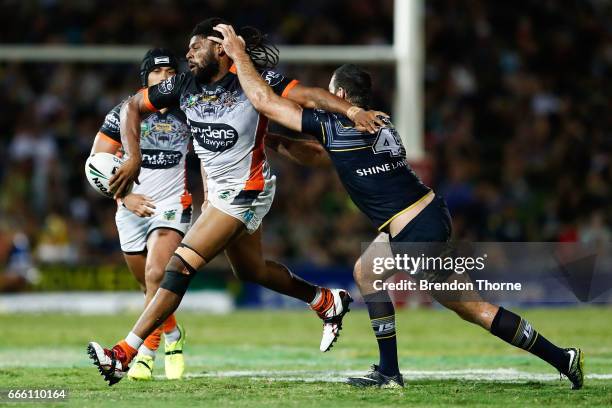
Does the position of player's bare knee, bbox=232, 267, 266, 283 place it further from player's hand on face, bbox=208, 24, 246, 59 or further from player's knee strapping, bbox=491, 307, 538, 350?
player's knee strapping, bbox=491, 307, 538, 350

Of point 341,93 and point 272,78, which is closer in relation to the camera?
point 341,93

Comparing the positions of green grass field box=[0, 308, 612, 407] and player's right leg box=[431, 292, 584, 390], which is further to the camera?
player's right leg box=[431, 292, 584, 390]

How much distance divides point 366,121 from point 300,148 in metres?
1.45

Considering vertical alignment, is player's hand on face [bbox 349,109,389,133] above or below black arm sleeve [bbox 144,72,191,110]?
below

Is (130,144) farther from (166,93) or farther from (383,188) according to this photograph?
(383,188)

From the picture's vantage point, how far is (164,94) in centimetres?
845

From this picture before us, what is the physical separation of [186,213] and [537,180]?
11809mm

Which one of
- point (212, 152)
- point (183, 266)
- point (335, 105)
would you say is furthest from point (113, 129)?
point (335, 105)

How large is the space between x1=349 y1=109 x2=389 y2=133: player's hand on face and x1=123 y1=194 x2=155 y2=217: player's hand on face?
1860mm

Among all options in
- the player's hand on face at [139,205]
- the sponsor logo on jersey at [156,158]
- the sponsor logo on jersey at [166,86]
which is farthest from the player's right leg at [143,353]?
the sponsor logo on jersey at [166,86]

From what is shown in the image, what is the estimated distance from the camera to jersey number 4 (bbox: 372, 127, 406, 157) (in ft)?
25.9

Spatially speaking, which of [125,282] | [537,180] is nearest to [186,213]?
[125,282]

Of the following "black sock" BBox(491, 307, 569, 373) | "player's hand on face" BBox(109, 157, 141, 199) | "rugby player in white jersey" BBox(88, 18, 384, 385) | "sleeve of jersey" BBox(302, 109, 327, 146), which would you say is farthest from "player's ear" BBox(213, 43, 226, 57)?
"black sock" BBox(491, 307, 569, 373)

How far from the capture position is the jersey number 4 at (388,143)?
25.9ft
